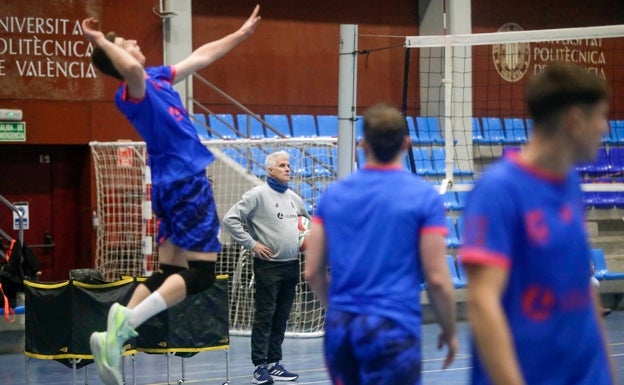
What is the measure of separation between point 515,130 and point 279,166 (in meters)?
9.69

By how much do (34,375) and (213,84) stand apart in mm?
7931

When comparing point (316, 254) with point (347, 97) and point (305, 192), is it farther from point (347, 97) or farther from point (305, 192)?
point (305, 192)

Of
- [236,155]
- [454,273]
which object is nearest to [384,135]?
[454,273]

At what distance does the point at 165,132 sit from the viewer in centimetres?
546

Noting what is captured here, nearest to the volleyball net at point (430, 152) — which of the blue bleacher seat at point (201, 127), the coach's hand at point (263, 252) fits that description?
the blue bleacher seat at point (201, 127)

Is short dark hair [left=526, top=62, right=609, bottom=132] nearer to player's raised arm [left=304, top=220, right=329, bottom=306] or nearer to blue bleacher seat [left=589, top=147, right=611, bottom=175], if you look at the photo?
player's raised arm [left=304, top=220, right=329, bottom=306]

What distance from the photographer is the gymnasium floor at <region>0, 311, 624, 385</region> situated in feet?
29.8

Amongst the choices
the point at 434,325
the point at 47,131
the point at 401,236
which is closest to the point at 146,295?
the point at 401,236

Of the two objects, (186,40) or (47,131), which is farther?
(186,40)

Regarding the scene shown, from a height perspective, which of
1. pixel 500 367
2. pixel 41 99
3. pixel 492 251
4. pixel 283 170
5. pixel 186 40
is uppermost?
pixel 186 40

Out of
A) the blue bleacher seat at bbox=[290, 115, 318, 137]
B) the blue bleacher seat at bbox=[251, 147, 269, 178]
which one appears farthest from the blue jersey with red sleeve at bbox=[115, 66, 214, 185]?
the blue bleacher seat at bbox=[290, 115, 318, 137]

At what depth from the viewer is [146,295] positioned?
5.63 metres

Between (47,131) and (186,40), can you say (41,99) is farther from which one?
(186,40)

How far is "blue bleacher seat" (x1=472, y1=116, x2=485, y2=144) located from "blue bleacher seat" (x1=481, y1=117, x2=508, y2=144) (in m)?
0.08
